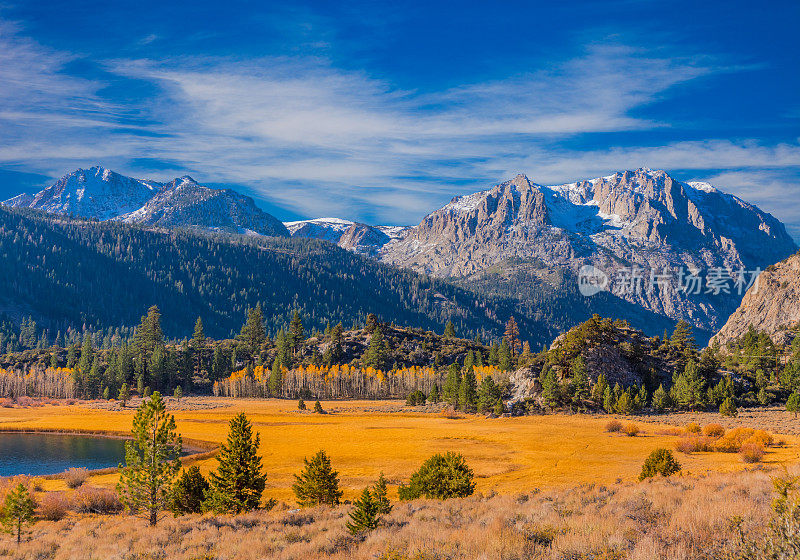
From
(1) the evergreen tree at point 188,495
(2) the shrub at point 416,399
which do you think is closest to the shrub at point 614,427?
(1) the evergreen tree at point 188,495

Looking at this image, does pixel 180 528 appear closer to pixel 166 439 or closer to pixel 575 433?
pixel 166 439

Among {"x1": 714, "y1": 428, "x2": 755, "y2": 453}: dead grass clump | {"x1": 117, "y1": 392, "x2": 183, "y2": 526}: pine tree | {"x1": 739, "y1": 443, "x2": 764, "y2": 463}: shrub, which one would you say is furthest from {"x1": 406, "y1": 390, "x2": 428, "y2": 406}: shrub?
{"x1": 117, "y1": 392, "x2": 183, "y2": 526}: pine tree

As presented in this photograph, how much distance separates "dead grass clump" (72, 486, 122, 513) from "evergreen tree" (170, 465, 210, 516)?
849cm

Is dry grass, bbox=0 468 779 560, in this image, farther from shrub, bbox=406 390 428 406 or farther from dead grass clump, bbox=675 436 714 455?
shrub, bbox=406 390 428 406

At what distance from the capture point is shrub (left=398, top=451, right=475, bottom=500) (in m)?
33.6

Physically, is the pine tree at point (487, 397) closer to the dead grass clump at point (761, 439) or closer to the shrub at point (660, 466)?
the dead grass clump at point (761, 439)

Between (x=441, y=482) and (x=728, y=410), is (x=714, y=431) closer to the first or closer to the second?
(x=728, y=410)

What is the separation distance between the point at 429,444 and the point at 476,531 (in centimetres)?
4844

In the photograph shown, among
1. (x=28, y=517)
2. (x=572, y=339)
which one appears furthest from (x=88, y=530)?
(x=572, y=339)

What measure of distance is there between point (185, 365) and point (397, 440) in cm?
13023

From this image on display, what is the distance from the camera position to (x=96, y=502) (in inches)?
1510

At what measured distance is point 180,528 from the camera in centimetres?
2650

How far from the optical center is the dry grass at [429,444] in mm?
44812

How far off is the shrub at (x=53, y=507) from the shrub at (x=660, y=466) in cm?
4103
